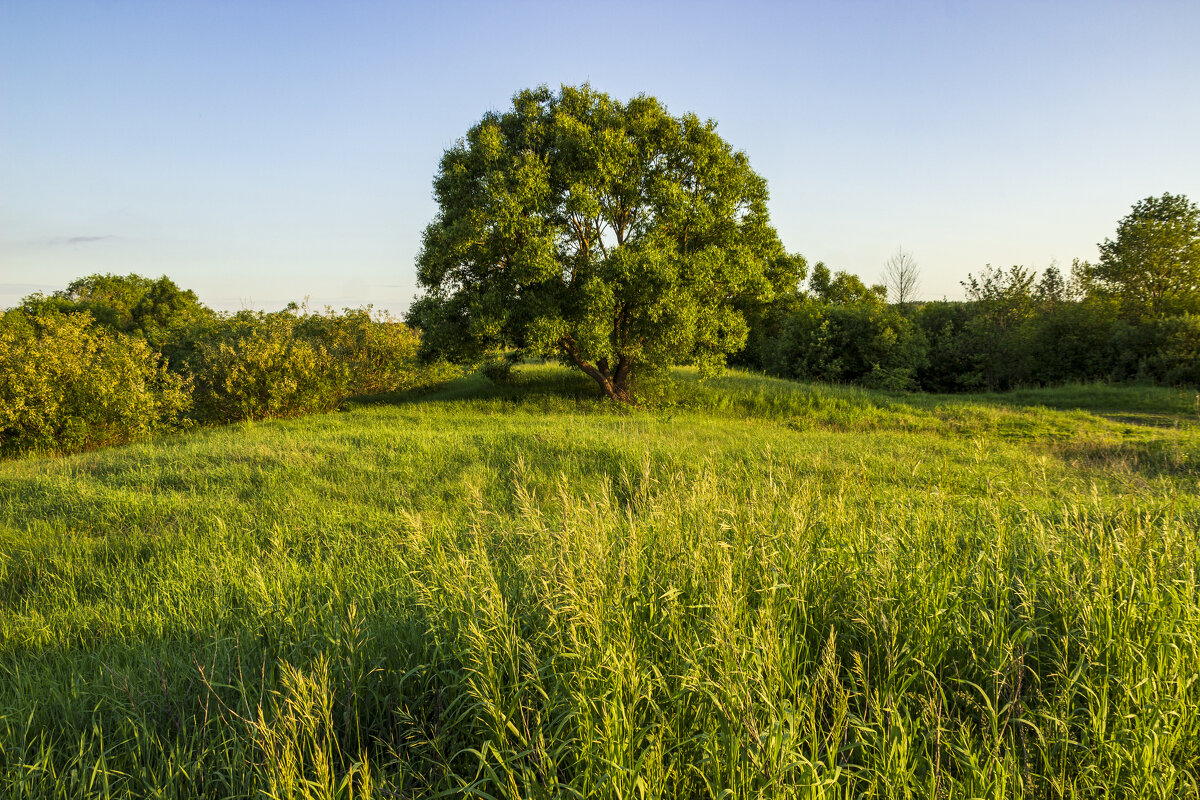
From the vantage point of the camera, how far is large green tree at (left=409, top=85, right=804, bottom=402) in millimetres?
14703

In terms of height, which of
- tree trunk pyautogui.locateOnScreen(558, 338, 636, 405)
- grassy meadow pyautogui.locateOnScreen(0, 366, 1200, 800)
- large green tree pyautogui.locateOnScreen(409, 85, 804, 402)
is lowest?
grassy meadow pyautogui.locateOnScreen(0, 366, 1200, 800)

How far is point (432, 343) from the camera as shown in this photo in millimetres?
16453

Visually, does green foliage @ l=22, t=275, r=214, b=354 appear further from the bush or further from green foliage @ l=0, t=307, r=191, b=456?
the bush

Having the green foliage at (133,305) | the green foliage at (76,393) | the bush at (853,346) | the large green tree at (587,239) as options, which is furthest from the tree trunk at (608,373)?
the green foliage at (133,305)

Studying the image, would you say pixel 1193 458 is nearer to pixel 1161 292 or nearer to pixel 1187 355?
pixel 1187 355

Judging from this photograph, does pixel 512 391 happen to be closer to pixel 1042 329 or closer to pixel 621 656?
pixel 621 656

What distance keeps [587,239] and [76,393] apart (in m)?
14.8

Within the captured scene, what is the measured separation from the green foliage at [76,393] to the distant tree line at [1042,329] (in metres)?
29.2

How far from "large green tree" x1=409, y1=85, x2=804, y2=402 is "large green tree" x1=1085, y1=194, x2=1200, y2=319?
22.7m

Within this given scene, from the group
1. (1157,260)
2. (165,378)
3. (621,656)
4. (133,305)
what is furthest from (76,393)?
(133,305)

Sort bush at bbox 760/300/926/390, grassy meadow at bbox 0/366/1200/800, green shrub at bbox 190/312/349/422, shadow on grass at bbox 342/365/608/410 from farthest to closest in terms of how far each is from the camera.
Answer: bush at bbox 760/300/926/390, shadow on grass at bbox 342/365/608/410, green shrub at bbox 190/312/349/422, grassy meadow at bbox 0/366/1200/800

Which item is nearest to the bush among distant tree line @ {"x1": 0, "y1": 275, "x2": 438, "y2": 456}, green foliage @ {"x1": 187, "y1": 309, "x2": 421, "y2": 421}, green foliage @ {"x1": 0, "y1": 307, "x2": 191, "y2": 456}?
distant tree line @ {"x1": 0, "y1": 275, "x2": 438, "y2": 456}

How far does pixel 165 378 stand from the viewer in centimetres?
1681

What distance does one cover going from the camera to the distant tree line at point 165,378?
1434 cm
